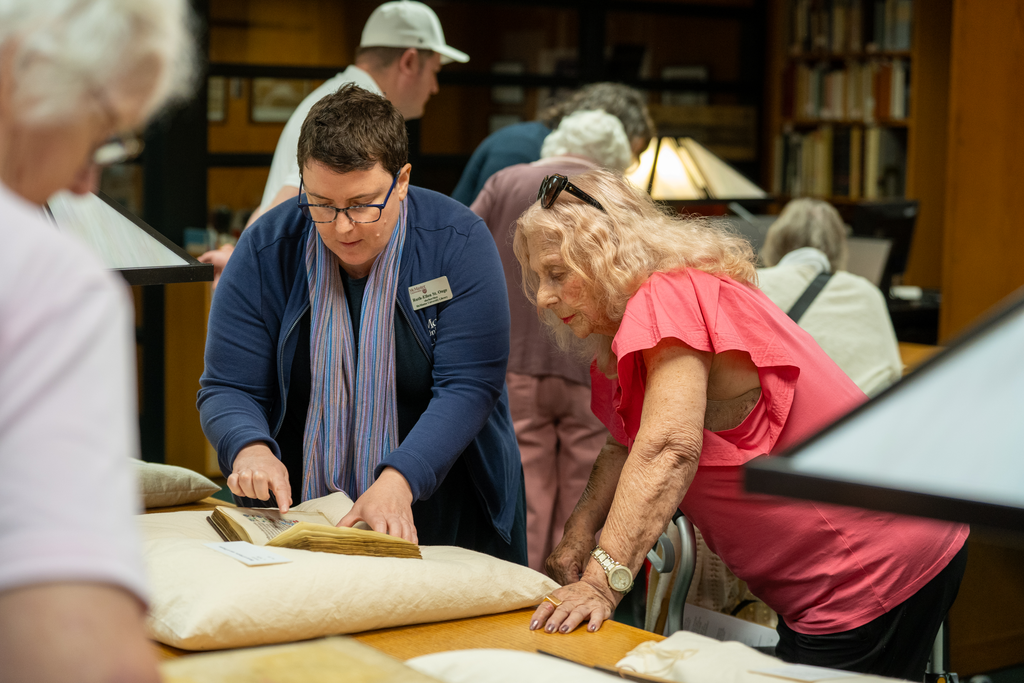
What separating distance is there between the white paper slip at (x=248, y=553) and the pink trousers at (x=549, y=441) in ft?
5.87

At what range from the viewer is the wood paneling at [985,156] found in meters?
4.35

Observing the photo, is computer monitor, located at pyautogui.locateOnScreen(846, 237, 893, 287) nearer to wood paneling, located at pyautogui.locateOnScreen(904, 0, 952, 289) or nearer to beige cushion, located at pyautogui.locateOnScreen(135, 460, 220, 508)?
wood paneling, located at pyautogui.locateOnScreen(904, 0, 952, 289)

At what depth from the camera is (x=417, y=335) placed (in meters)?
1.79

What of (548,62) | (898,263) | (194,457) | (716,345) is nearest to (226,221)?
(194,457)

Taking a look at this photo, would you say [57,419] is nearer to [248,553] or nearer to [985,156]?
[248,553]

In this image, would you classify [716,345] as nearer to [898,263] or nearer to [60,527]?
[60,527]

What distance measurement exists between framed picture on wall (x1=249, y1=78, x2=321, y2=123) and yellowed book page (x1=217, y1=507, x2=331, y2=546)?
13.2 feet

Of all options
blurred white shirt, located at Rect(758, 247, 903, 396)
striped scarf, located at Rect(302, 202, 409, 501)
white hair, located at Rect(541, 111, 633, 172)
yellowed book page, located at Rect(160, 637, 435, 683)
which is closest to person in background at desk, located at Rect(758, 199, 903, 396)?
blurred white shirt, located at Rect(758, 247, 903, 396)

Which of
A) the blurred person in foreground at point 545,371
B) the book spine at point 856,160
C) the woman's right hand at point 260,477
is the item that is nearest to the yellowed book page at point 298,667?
the woman's right hand at point 260,477

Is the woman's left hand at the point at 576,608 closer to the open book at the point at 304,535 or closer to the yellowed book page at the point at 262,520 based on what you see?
the open book at the point at 304,535

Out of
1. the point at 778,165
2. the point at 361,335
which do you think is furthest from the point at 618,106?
the point at 778,165

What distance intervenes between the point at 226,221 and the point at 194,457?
1162mm

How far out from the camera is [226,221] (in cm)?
521

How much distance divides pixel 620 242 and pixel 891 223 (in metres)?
3.92
